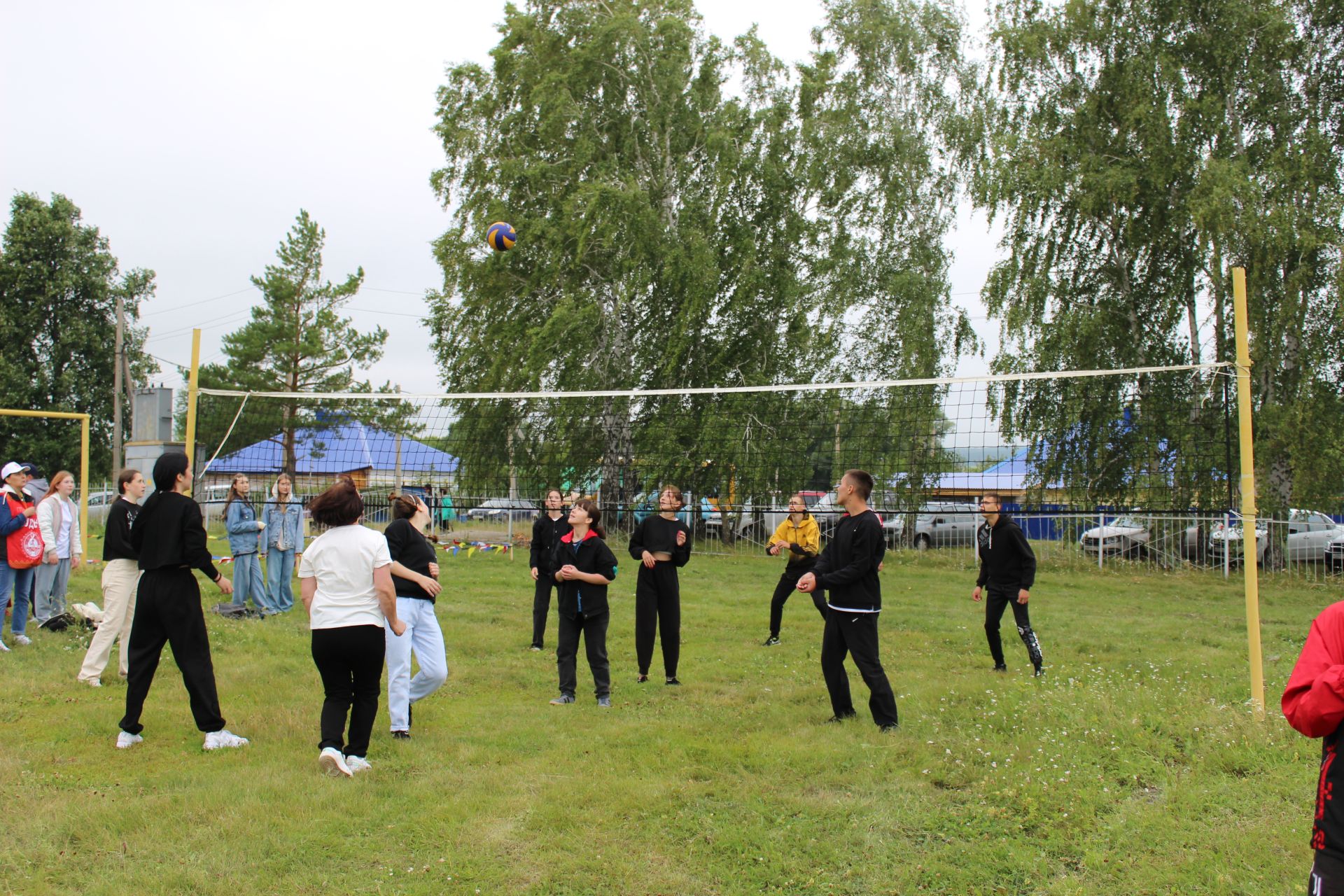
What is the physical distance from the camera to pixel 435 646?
5.96 meters

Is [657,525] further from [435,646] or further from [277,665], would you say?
[277,665]

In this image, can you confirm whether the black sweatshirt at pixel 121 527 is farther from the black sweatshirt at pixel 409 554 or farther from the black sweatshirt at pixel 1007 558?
the black sweatshirt at pixel 1007 558

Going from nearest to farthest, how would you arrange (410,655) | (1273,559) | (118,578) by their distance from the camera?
1. (410,655)
2. (118,578)
3. (1273,559)

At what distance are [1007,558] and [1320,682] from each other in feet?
18.1

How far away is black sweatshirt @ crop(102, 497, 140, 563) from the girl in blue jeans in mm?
3777

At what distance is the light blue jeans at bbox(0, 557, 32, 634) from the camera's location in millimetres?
8234

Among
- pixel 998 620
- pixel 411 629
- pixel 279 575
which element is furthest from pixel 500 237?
pixel 411 629

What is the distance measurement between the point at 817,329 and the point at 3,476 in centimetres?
1601

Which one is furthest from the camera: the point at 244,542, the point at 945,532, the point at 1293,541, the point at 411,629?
the point at 945,532

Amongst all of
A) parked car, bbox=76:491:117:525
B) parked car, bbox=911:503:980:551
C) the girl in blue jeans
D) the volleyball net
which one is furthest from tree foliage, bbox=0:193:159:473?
parked car, bbox=911:503:980:551

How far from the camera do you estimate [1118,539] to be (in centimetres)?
1750

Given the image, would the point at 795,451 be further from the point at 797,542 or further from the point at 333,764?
the point at 333,764

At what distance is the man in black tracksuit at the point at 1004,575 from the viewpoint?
7.84m

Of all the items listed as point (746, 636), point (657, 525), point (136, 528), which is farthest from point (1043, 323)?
point (136, 528)
